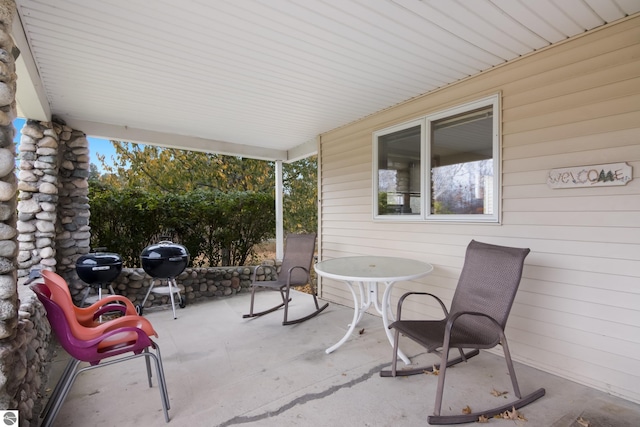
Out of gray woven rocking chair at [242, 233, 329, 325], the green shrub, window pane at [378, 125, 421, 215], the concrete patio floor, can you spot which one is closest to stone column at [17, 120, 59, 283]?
the green shrub

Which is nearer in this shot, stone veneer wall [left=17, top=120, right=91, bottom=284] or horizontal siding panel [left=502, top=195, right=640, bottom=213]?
horizontal siding panel [left=502, top=195, right=640, bottom=213]

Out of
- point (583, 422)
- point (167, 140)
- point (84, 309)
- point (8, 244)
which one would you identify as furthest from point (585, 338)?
point (167, 140)

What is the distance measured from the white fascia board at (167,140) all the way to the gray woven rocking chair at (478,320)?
4196 mm

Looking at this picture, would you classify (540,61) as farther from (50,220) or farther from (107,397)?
(50,220)

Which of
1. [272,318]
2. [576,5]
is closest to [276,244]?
[272,318]

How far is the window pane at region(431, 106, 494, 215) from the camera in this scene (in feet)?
9.93

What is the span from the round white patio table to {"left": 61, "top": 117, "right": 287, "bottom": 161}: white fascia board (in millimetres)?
3134

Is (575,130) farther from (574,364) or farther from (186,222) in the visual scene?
(186,222)

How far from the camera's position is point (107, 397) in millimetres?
2256

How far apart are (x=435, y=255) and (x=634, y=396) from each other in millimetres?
1758

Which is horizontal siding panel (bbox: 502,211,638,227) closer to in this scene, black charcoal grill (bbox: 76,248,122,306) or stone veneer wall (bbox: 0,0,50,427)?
stone veneer wall (bbox: 0,0,50,427)

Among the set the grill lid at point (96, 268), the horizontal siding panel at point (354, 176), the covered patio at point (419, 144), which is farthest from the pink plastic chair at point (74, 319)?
the horizontal siding panel at point (354, 176)

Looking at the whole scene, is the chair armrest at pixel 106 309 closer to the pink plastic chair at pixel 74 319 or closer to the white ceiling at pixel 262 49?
the pink plastic chair at pixel 74 319

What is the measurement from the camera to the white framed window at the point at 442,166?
9.87 ft
